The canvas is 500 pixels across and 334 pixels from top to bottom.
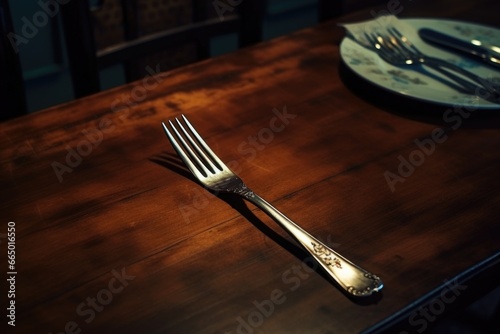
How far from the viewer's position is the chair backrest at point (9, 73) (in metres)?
0.75

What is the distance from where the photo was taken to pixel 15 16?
164 centimetres

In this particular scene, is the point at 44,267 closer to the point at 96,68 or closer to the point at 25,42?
the point at 96,68

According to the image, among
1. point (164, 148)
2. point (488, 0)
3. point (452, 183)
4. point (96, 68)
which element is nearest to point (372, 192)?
point (452, 183)

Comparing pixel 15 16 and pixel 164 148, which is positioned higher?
pixel 164 148

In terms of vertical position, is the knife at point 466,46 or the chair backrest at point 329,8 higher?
the knife at point 466,46

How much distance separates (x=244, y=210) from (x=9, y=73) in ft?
1.32

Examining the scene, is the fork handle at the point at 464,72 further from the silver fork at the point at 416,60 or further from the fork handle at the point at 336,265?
the fork handle at the point at 336,265

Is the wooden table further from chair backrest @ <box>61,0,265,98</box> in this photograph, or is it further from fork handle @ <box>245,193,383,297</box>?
chair backrest @ <box>61,0,265,98</box>

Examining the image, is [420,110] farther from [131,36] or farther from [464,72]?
[131,36]

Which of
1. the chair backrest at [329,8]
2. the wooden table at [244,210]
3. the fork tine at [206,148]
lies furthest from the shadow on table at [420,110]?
the chair backrest at [329,8]

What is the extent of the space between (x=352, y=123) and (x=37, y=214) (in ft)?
1.17

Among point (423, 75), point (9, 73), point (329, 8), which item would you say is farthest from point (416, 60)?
point (9, 73)

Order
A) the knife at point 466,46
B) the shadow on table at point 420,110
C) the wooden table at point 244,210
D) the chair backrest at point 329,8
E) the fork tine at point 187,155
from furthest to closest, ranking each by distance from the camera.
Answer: the chair backrest at point 329,8 < the knife at point 466,46 < the shadow on table at point 420,110 < the fork tine at point 187,155 < the wooden table at point 244,210

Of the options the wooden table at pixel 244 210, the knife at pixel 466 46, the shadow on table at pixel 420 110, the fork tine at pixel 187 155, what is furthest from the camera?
the knife at pixel 466 46
